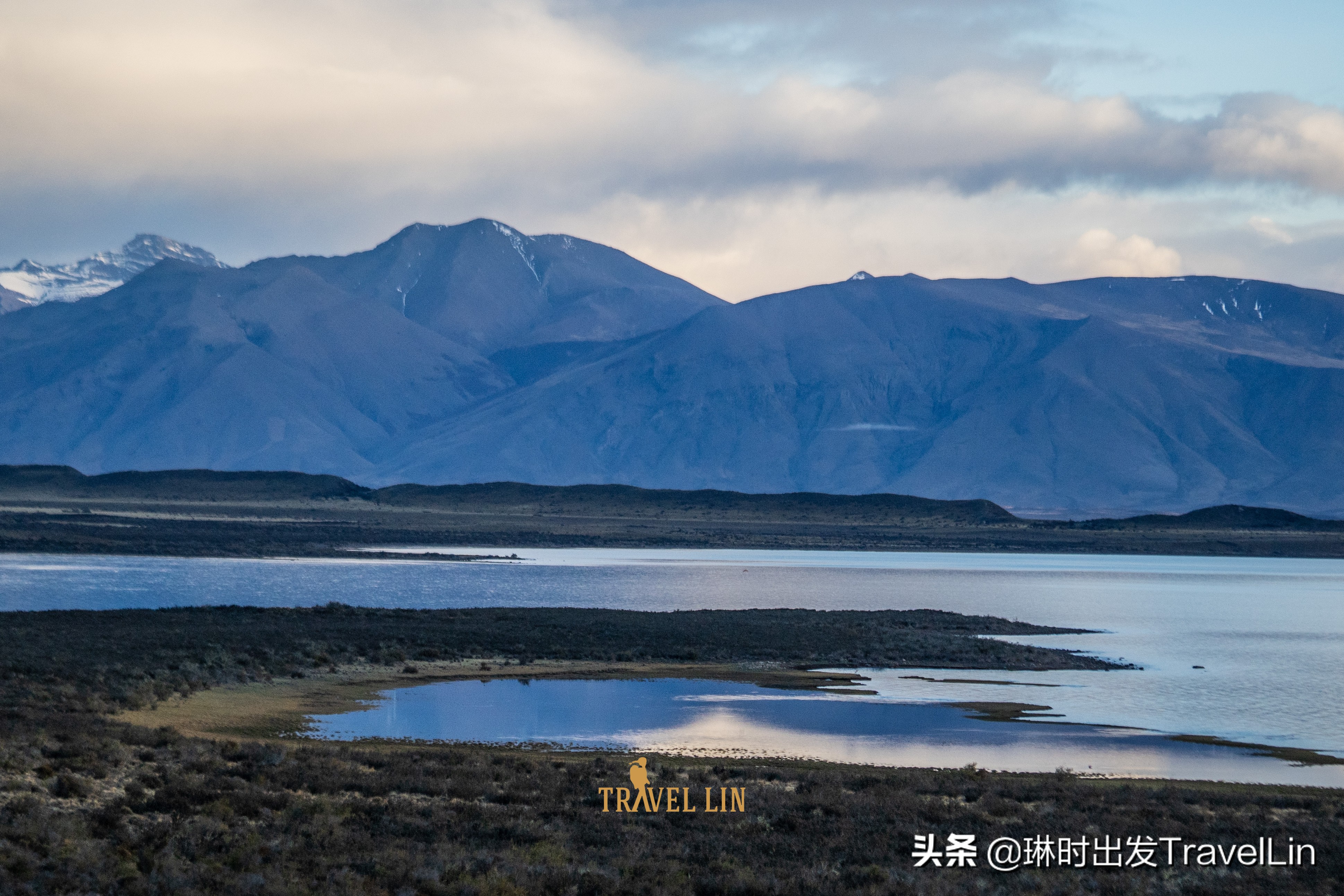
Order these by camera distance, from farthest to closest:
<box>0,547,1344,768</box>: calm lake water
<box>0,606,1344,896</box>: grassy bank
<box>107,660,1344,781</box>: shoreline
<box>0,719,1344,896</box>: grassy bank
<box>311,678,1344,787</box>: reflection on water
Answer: <box>0,547,1344,768</box>: calm lake water
<box>311,678,1344,787</box>: reflection on water
<box>107,660,1344,781</box>: shoreline
<box>0,606,1344,896</box>: grassy bank
<box>0,719,1344,896</box>: grassy bank

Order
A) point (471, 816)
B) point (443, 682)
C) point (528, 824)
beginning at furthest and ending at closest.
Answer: point (443, 682) < point (471, 816) < point (528, 824)

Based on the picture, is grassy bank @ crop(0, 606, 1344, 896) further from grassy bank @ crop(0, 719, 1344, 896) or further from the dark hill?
the dark hill

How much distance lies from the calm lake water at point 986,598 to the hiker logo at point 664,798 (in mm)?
7543

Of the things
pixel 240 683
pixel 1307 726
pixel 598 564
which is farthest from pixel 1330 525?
pixel 240 683

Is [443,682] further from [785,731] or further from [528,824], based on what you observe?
[528,824]

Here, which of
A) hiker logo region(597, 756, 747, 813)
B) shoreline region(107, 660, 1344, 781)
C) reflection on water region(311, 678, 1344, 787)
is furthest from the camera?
reflection on water region(311, 678, 1344, 787)

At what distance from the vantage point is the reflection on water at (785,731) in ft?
83.9

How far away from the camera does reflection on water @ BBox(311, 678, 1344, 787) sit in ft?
83.9

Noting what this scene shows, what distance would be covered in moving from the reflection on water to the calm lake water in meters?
0.73

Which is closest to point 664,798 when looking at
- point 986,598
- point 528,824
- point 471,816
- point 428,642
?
point 528,824

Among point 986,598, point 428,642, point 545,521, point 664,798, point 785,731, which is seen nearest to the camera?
point 664,798

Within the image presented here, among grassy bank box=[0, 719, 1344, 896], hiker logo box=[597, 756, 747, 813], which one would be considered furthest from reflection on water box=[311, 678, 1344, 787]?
hiker logo box=[597, 756, 747, 813]

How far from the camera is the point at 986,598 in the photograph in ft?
228

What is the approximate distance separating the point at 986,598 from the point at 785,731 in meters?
43.1
